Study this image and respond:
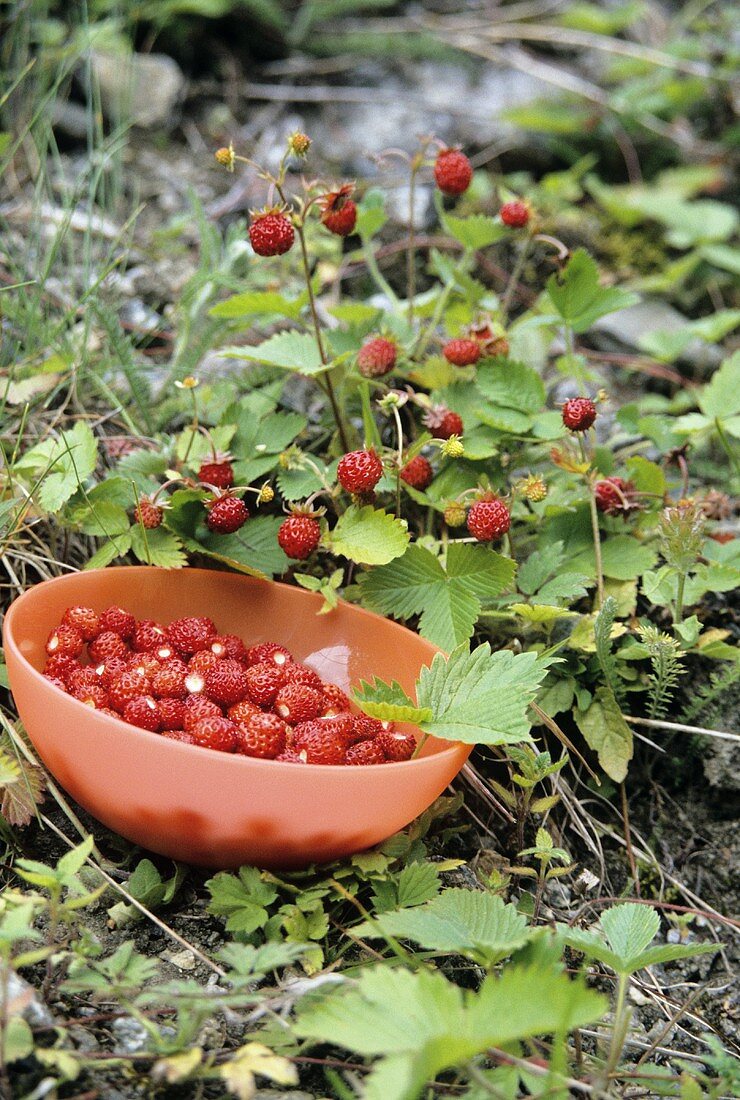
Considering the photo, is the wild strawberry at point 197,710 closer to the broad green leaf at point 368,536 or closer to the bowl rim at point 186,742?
the bowl rim at point 186,742

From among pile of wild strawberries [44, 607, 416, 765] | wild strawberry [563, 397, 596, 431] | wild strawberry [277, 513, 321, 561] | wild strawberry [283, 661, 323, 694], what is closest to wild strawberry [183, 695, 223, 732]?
pile of wild strawberries [44, 607, 416, 765]

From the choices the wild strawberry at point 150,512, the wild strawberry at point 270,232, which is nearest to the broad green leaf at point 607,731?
the wild strawberry at point 150,512

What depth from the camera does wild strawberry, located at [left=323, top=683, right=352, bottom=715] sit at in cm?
134

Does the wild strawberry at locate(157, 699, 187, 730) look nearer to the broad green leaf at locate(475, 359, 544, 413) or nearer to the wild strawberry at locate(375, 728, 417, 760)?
the wild strawberry at locate(375, 728, 417, 760)

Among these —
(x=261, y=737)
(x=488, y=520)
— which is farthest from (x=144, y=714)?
(x=488, y=520)

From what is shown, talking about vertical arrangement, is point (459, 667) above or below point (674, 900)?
above

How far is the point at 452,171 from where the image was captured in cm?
164

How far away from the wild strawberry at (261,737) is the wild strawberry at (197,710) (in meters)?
0.04

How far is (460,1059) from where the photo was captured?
2.76 feet

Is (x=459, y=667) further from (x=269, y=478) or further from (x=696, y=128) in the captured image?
(x=696, y=128)

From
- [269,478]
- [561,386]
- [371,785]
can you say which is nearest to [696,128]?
[561,386]

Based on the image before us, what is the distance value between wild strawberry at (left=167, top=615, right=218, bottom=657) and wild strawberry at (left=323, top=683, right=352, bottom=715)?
0.58 feet

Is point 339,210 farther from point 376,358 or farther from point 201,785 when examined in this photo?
point 201,785

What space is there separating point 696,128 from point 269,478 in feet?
7.11
